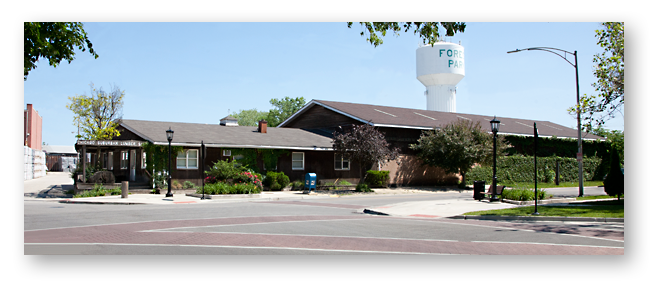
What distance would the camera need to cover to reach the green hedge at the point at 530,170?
37656 millimetres

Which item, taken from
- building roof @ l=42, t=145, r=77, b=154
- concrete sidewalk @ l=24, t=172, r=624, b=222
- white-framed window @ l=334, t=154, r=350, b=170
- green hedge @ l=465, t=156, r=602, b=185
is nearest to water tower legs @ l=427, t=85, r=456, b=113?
green hedge @ l=465, t=156, r=602, b=185

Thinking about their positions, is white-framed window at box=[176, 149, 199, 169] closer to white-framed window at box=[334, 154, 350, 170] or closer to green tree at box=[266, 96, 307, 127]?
white-framed window at box=[334, 154, 350, 170]

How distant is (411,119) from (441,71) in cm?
1980

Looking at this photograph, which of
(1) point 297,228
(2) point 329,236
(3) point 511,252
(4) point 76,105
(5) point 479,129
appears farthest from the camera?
(4) point 76,105

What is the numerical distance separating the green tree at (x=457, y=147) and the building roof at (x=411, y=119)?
1.30m

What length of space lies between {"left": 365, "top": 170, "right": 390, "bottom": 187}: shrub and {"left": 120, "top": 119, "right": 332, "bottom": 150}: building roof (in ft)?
11.2

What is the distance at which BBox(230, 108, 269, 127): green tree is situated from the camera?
318ft

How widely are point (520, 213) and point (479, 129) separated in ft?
62.3

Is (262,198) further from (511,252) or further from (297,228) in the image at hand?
(511,252)

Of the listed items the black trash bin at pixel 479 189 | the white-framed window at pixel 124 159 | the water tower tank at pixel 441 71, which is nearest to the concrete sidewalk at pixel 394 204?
the black trash bin at pixel 479 189

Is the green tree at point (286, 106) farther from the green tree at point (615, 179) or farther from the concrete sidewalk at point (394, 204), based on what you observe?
the green tree at point (615, 179)
